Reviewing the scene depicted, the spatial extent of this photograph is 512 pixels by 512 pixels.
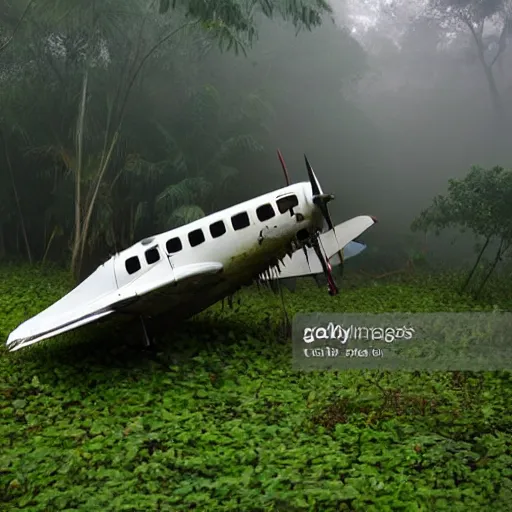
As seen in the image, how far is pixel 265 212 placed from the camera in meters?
8.43

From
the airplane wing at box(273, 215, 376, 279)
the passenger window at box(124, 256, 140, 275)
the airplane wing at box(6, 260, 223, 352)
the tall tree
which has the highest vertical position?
the tall tree

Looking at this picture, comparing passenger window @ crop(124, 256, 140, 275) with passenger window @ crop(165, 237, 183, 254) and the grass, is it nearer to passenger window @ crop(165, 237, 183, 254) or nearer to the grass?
passenger window @ crop(165, 237, 183, 254)

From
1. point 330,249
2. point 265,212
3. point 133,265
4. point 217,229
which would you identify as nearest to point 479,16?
point 330,249

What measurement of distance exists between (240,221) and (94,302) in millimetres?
2712

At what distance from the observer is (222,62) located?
27.9 m

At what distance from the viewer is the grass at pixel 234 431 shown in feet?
14.4

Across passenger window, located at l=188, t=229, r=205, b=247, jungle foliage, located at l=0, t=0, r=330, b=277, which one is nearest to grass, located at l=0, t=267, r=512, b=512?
passenger window, located at l=188, t=229, r=205, b=247

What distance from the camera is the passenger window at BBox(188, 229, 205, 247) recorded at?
8414mm

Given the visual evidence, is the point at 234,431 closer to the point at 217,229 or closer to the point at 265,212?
the point at 217,229

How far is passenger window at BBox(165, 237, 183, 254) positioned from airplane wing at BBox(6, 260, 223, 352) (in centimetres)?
40

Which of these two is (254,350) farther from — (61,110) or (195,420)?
(61,110)

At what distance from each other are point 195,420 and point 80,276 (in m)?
10.4

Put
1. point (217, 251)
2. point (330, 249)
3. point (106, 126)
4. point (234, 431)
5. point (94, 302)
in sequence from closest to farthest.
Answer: point (234, 431) → point (94, 302) → point (217, 251) → point (330, 249) → point (106, 126)

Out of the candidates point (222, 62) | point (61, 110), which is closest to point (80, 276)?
point (61, 110)
